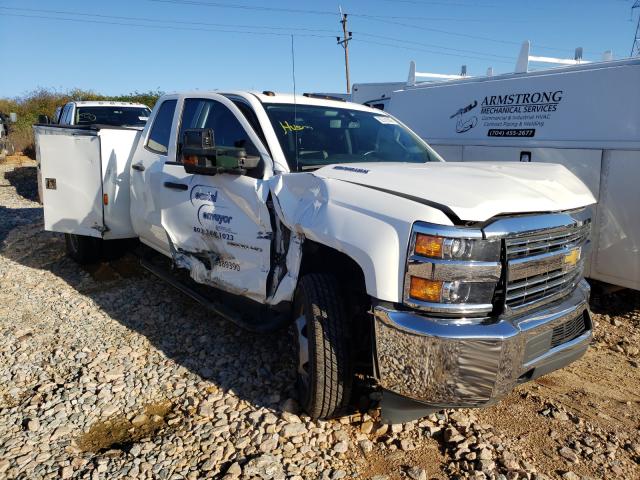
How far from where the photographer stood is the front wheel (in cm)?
300

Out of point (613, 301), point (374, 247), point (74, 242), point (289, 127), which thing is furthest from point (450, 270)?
point (74, 242)

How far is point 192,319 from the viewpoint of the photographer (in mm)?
4824

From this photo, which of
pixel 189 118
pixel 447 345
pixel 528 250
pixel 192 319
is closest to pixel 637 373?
pixel 528 250

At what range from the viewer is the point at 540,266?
2.86 meters

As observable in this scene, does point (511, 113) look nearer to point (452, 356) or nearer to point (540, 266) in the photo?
point (540, 266)

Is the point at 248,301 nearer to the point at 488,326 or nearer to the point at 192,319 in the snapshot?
the point at 192,319

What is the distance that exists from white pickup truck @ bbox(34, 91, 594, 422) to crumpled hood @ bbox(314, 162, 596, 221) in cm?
1

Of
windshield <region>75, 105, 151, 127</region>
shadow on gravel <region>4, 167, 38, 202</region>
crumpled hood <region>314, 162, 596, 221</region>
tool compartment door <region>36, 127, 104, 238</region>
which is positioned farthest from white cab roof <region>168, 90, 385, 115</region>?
shadow on gravel <region>4, 167, 38, 202</region>

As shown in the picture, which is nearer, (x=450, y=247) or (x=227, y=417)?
(x=450, y=247)

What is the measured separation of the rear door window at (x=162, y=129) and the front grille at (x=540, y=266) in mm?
A: 3291

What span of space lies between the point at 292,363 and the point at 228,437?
0.97m

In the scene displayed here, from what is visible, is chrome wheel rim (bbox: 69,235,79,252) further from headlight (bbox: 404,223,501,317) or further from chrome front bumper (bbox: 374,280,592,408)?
headlight (bbox: 404,223,501,317)

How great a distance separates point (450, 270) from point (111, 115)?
10577 mm

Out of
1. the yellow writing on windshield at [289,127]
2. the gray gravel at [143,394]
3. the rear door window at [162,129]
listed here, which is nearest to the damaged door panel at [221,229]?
the rear door window at [162,129]
